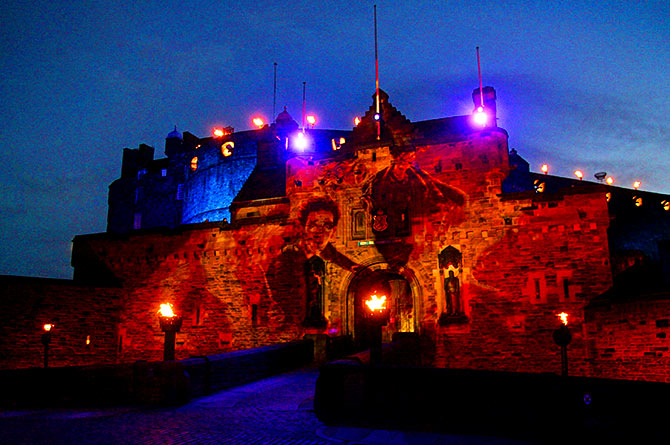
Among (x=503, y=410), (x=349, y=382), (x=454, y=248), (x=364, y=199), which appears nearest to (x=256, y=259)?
(x=364, y=199)

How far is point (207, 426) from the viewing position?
844 centimetres

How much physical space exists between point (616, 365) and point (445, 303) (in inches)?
229

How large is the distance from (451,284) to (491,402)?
37.4ft

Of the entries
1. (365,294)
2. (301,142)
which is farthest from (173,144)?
(365,294)

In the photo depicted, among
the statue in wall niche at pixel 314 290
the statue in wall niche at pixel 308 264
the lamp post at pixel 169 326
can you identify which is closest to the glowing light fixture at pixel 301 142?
the statue in wall niche at pixel 308 264

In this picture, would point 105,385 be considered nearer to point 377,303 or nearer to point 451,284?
point 377,303

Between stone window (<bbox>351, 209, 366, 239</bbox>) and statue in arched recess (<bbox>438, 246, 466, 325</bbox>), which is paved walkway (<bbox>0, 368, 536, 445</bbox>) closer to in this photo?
statue in arched recess (<bbox>438, 246, 466, 325</bbox>)

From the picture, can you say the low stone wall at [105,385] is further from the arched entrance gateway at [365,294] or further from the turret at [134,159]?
the turret at [134,159]

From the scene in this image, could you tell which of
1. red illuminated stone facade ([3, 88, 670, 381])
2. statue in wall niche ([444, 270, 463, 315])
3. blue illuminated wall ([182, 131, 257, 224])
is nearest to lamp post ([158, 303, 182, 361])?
red illuminated stone facade ([3, 88, 670, 381])

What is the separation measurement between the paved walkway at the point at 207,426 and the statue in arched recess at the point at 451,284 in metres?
8.42

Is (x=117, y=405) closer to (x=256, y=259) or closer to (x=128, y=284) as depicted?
(x=256, y=259)

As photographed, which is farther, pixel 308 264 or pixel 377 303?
pixel 308 264

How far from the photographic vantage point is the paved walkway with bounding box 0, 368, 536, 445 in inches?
291

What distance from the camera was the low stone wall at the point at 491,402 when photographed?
634 cm
